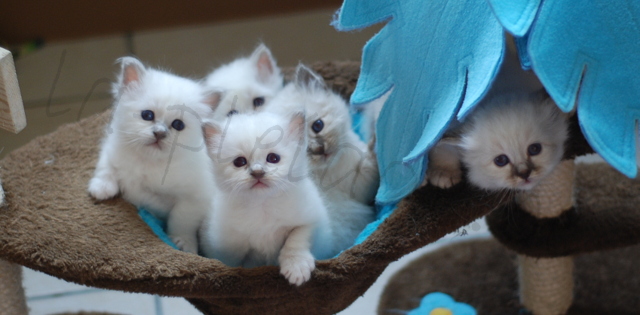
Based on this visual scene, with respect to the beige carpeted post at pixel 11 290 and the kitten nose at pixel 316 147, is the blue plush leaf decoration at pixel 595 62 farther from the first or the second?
the beige carpeted post at pixel 11 290

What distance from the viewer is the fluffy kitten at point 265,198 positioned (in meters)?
1.32

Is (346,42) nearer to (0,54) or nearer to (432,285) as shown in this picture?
(432,285)

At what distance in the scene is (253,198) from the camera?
1378 mm

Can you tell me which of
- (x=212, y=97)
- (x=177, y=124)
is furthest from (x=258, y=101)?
(x=177, y=124)

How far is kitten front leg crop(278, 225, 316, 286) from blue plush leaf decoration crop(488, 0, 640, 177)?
61 cm

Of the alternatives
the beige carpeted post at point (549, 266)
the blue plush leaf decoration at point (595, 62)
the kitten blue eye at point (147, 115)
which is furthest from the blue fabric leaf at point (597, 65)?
the kitten blue eye at point (147, 115)

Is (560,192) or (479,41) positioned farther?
(560,192)

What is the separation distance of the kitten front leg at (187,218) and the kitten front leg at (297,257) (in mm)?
324

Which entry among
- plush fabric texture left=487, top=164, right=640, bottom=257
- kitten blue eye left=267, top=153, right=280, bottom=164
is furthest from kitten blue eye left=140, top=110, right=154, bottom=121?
plush fabric texture left=487, top=164, right=640, bottom=257

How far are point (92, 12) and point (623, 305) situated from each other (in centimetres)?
283

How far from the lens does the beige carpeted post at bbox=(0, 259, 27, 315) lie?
61.8 inches

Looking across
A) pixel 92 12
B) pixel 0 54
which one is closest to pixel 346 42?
pixel 92 12

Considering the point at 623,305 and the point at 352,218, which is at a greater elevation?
the point at 352,218

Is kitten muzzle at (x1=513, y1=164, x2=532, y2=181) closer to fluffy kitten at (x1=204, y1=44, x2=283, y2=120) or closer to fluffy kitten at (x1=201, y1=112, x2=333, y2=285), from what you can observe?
fluffy kitten at (x1=201, y1=112, x2=333, y2=285)
